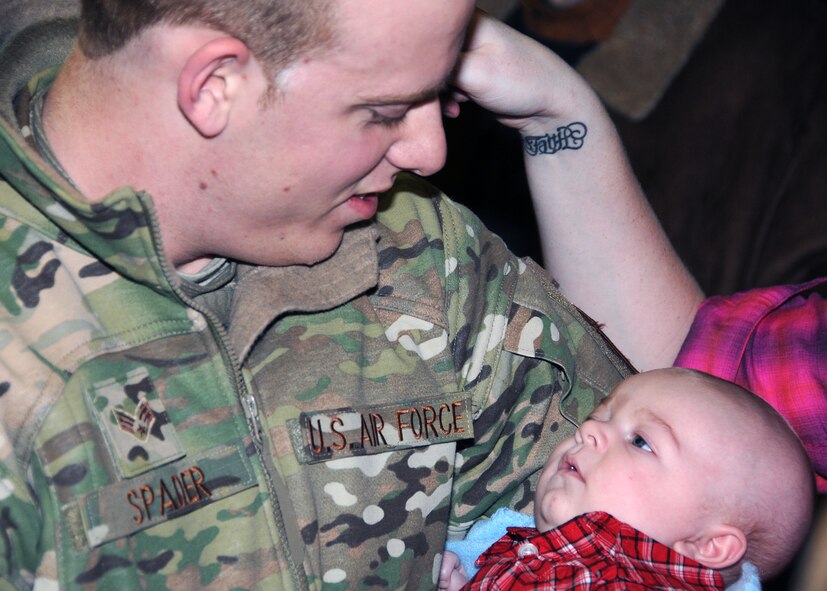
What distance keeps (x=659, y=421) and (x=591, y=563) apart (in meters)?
0.22

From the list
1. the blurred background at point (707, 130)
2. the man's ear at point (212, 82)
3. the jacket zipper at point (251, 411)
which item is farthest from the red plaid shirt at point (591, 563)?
the blurred background at point (707, 130)

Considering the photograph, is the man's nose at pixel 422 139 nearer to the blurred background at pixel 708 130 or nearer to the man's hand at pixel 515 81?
the man's hand at pixel 515 81

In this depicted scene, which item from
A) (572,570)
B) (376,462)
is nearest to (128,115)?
(376,462)

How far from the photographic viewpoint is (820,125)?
2.30m

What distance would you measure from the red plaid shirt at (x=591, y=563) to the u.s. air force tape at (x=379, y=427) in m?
0.17

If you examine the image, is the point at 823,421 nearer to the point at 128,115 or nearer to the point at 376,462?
the point at 376,462

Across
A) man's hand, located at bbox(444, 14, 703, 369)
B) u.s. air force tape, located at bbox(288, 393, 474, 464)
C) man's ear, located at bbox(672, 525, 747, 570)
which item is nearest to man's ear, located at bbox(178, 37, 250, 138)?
u.s. air force tape, located at bbox(288, 393, 474, 464)

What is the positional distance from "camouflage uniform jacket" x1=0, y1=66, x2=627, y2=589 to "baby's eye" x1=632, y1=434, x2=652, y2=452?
14 cm

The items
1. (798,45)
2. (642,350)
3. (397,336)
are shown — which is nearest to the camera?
(397,336)

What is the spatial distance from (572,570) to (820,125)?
1.47m

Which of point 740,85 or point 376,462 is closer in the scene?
point 376,462

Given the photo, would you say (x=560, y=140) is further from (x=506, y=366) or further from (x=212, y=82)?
(x=212, y=82)

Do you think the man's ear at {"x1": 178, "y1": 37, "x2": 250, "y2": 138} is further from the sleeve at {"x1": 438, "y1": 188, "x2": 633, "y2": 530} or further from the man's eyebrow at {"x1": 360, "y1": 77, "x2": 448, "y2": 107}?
the sleeve at {"x1": 438, "y1": 188, "x2": 633, "y2": 530}

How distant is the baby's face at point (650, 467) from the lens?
1.32 metres
